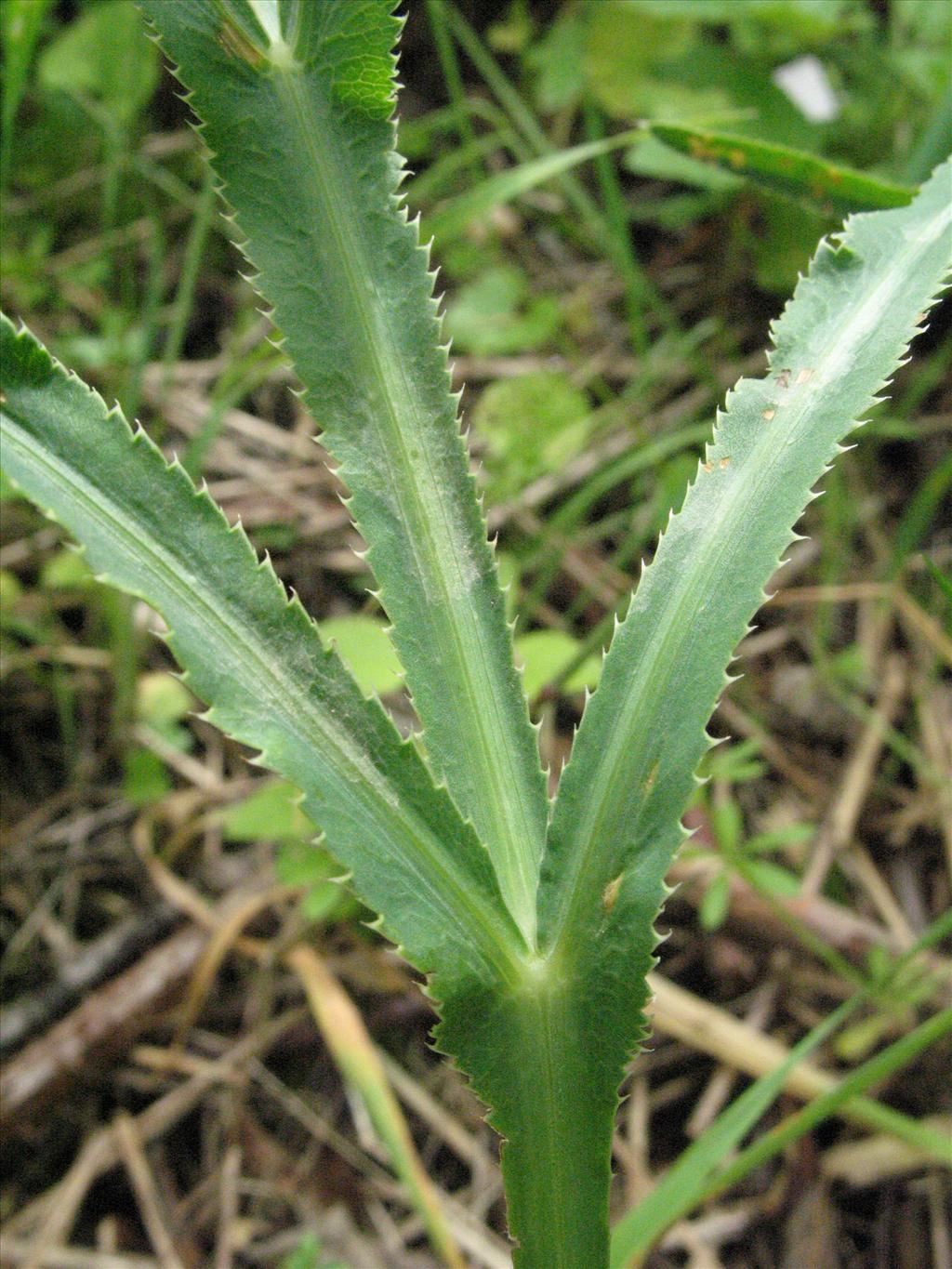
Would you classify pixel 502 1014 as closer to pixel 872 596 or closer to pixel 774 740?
pixel 774 740

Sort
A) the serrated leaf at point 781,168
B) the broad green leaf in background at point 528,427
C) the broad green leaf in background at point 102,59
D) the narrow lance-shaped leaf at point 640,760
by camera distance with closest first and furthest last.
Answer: the narrow lance-shaped leaf at point 640,760 < the serrated leaf at point 781,168 < the broad green leaf in background at point 528,427 < the broad green leaf in background at point 102,59

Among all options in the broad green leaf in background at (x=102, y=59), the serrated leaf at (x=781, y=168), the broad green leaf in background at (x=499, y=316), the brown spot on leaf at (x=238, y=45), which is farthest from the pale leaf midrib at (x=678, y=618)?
the broad green leaf in background at (x=102, y=59)

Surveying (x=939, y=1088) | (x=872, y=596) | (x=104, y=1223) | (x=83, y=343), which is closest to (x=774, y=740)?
(x=872, y=596)

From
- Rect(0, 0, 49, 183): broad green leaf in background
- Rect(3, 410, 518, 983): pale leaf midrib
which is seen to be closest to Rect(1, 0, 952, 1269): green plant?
Rect(3, 410, 518, 983): pale leaf midrib

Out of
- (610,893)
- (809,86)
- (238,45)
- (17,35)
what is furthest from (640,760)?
(809,86)

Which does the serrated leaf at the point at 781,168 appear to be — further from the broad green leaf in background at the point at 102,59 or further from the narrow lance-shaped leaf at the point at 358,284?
the broad green leaf in background at the point at 102,59

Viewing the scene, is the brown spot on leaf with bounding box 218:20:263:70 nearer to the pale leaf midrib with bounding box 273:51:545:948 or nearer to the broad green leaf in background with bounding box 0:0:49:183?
the pale leaf midrib with bounding box 273:51:545:948

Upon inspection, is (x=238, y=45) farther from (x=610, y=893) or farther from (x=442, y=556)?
(x=610, y=893)
